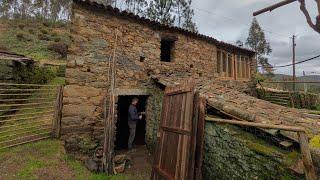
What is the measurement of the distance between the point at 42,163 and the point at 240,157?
4.50m

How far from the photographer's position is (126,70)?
7.54 metres

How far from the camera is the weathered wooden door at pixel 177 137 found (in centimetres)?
462

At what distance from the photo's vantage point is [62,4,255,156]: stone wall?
657 centimetres

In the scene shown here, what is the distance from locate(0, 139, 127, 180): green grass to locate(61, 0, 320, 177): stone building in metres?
0.53

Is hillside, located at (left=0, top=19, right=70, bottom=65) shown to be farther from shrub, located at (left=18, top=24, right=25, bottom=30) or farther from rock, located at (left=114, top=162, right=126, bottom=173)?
rock, located at (left=114, top=162, right=126, bottom=173)

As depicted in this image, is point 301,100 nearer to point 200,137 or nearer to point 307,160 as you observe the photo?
point 200,137

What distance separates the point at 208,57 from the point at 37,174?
789cm

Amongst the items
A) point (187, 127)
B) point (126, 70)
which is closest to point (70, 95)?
point (126, 70)

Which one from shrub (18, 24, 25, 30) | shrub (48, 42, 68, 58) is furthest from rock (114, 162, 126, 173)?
shrub (18, 24, 25, 30)

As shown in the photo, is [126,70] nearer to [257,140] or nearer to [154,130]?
[154,130]

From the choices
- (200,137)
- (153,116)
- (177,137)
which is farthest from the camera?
(153,116)

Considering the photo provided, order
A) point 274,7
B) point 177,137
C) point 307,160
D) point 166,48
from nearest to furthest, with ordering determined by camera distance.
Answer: point 274,7, point 307,160, point 177,137, point 166,48

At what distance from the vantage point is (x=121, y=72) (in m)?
7.42

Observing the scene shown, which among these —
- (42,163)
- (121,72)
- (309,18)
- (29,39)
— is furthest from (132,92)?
(29,39)
